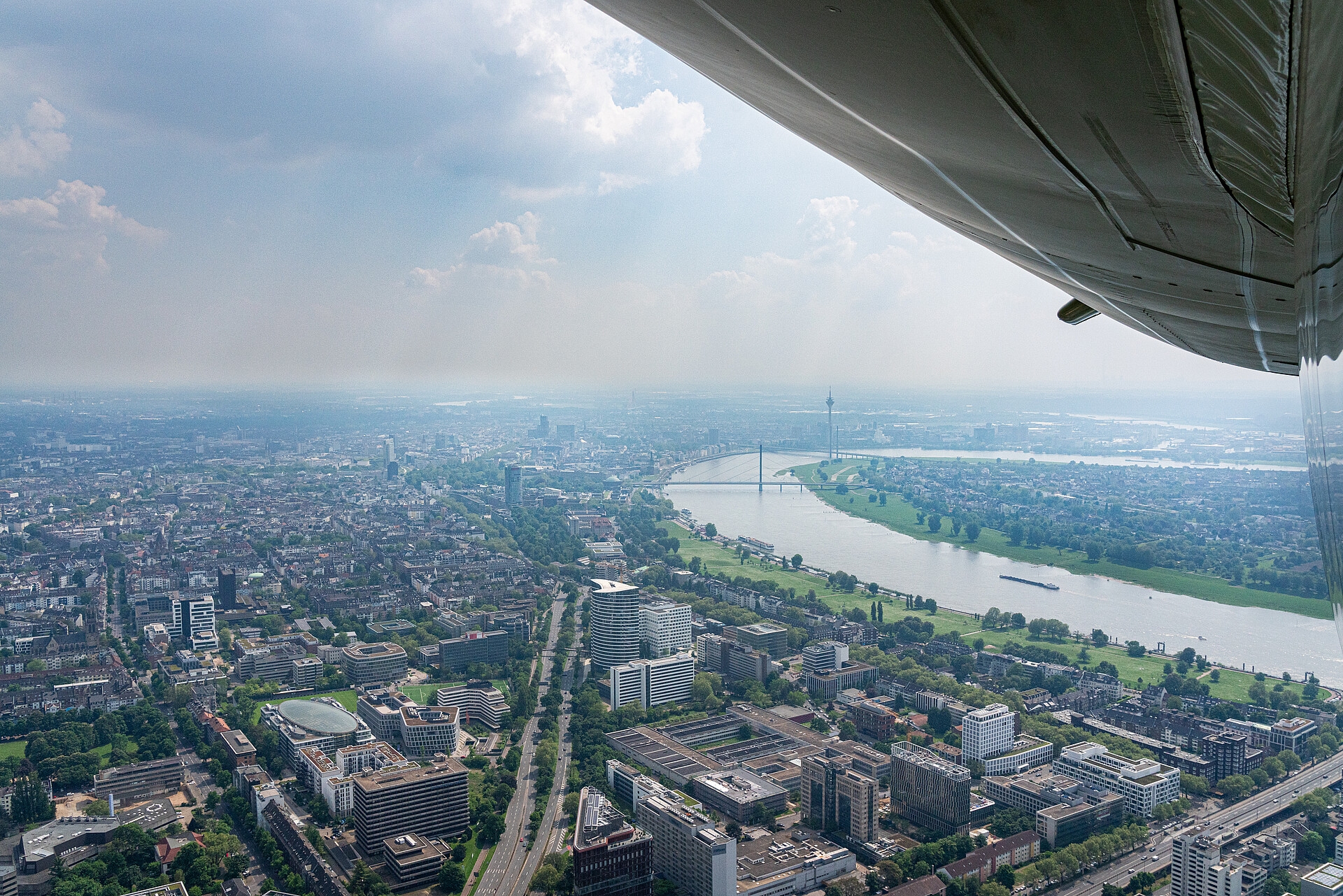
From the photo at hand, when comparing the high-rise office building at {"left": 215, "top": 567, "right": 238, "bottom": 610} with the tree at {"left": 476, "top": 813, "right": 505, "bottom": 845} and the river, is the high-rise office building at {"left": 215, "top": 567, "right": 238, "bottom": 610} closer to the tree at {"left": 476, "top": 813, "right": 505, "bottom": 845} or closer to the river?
the tree at {"left": 476, "top": 813, "right": 505, "bottom": 845}

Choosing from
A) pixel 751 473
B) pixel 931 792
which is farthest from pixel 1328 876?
pixel 751 473

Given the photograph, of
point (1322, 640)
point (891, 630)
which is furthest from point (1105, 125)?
point (1322, 640)

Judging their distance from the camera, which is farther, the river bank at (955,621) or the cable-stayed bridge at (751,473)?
the cable-stayed bridge at (751,473)

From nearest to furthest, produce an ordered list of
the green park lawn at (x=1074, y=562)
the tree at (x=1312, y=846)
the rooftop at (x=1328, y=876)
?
the rooftop at (x=1328, y=876) < the tree at (x=1312, y=846) < the green park lawn at (x=1074, y=562)

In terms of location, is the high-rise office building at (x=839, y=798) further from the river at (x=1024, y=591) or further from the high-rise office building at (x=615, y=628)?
the river at (x=1024, y=591)

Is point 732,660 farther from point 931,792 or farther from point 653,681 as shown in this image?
point 931,792

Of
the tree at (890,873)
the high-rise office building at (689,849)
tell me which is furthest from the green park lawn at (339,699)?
the tree at (890,873)
